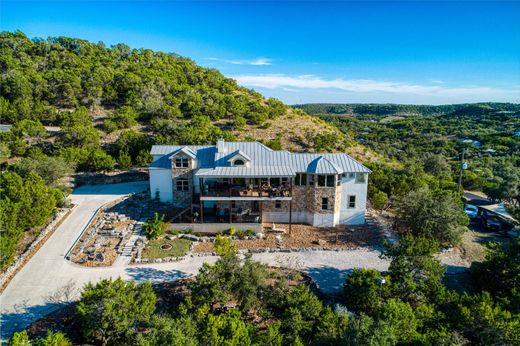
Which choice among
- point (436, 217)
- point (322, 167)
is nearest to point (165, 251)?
point (322, 167)

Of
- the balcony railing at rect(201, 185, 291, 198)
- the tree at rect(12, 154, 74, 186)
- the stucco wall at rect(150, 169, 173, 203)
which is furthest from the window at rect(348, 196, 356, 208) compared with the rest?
the tree at rect(12, 154, 74, 186)

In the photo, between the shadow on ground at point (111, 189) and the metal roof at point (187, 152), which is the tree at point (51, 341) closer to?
the metal roof at point (187, 152)

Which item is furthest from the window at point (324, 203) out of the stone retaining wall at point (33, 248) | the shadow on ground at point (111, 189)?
the stone retaining wall at point (33, 248)

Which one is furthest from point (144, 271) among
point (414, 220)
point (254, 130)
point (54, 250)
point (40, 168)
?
point (254, 130)

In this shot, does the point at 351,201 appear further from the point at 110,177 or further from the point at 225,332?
the point at 110,177

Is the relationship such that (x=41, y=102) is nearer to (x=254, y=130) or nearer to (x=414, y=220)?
(x=254, y=130)

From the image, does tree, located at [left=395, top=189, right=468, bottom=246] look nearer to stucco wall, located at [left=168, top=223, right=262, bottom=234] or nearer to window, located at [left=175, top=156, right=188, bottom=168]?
stucco wall, located at [left=168, top=223, right=262, bottom=234]
